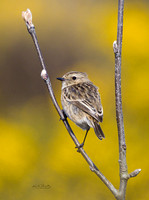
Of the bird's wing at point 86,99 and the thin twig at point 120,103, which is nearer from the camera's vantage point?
the thin twig at point 120,103

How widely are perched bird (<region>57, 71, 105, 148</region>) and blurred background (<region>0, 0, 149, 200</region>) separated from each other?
6.85 feet

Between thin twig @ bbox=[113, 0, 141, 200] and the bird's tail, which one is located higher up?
thin twig @ bbox=[113, 0, 141, 200]

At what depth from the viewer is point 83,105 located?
4566 millimetres

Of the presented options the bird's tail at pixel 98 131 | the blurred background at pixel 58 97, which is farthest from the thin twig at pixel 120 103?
the blurred background at pixel 58 97

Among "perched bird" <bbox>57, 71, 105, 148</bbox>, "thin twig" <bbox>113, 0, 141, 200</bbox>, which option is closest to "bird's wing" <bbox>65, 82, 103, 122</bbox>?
"perched bird" <bbox>57, 71, 105, 148</bbox>

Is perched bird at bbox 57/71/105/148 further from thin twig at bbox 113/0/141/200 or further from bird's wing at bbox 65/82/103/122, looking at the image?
thin twig at bbox 113/0/141/200

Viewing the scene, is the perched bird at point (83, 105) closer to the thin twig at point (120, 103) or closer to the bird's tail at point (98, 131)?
the bird's tail at point (98, 131)

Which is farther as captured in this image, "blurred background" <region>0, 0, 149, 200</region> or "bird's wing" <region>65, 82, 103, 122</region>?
"blurred background" <region>0, 0, 149, 200</region>

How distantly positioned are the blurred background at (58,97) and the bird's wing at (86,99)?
6.93ft

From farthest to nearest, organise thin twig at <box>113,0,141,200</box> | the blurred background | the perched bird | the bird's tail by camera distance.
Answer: the blurred background < the perched bird < the bird's tail < thin twig at <box>113,0,141,200</box>

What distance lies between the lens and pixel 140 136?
284 inches

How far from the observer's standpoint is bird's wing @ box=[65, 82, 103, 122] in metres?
4.43

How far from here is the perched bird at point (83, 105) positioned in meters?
4.42

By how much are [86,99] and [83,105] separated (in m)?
0.11
